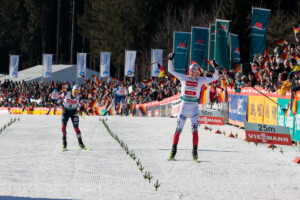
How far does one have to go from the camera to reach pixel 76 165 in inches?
425

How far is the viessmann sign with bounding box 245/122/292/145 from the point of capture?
45.5ft

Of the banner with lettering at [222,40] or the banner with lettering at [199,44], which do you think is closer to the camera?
the banner with lettering at [222,40]

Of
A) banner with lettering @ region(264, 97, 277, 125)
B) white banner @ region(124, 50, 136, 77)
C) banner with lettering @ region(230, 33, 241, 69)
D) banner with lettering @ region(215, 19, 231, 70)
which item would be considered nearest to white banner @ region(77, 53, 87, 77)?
white banner @ region(124, 50, 136, 77)

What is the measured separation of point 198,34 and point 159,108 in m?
6.17

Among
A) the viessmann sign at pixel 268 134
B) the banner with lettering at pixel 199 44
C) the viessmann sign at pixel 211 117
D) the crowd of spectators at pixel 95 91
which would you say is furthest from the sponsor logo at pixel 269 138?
Result: the banner with lettering at pixel 199 44

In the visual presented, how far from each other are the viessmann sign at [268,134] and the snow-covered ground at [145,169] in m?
0.22

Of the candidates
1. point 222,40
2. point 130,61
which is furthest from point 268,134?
point 130,61

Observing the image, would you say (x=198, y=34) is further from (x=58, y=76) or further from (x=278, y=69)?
(x=58, y=76)

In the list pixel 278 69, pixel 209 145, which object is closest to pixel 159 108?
pixel 278 69

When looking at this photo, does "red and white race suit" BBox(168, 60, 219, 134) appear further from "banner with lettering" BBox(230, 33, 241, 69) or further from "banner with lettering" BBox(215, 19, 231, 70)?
"banner with lettering" BBox(215, 19, 231, 70)

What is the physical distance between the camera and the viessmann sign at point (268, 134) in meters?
13.9

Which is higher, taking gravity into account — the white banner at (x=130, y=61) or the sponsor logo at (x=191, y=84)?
the sponsor logo at (x=191, y=84)

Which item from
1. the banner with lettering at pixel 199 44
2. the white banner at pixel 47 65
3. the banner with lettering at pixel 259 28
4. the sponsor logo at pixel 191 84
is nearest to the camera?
the sponsor logo at pixel 191 84

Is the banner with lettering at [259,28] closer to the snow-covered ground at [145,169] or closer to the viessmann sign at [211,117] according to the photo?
the viessmann sign at [211,117]
